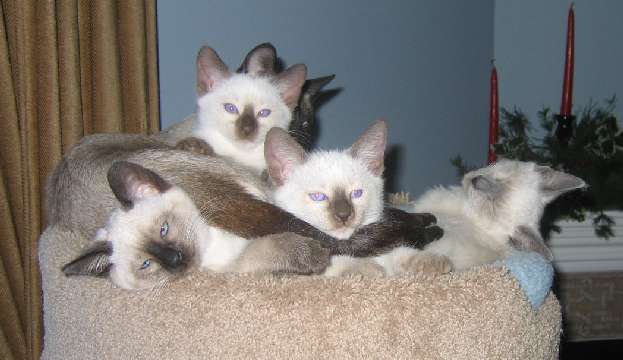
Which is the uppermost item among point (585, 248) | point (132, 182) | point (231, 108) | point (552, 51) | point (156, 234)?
point (552, 51)

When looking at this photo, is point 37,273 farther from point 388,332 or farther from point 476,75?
point 476,75

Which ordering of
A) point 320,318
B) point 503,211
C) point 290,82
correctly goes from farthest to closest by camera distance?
point 290,82, point 503,211, point 320,318

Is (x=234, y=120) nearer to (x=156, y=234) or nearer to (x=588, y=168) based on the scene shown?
(x=156, y=234)

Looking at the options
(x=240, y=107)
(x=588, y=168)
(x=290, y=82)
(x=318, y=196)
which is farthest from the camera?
(x=588, y=168)

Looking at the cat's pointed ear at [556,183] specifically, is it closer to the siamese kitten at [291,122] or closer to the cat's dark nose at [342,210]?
the cat's dark nose at [342,210]

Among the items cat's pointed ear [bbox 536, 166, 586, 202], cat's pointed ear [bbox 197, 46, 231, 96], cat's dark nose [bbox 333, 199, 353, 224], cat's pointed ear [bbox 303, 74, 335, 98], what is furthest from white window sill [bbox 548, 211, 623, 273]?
cat's pointed ear [bbox 197, 46, 231, 96]

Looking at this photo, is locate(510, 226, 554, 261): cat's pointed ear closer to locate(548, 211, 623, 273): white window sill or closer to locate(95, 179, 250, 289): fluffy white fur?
locate(95, 179, 250, 289): fluffy white fur

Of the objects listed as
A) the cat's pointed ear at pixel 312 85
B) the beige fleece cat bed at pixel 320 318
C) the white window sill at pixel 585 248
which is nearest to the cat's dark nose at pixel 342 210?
the beige fleece cat bed at pixel 320 318

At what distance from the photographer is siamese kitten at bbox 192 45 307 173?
1.57m

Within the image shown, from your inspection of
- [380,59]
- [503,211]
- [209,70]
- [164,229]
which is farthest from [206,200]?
[380,59]

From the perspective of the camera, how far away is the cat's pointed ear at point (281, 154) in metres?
1.28

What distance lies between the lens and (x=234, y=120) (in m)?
1.58

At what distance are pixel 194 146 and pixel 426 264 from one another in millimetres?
752

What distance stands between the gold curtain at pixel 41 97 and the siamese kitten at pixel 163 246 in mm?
540
